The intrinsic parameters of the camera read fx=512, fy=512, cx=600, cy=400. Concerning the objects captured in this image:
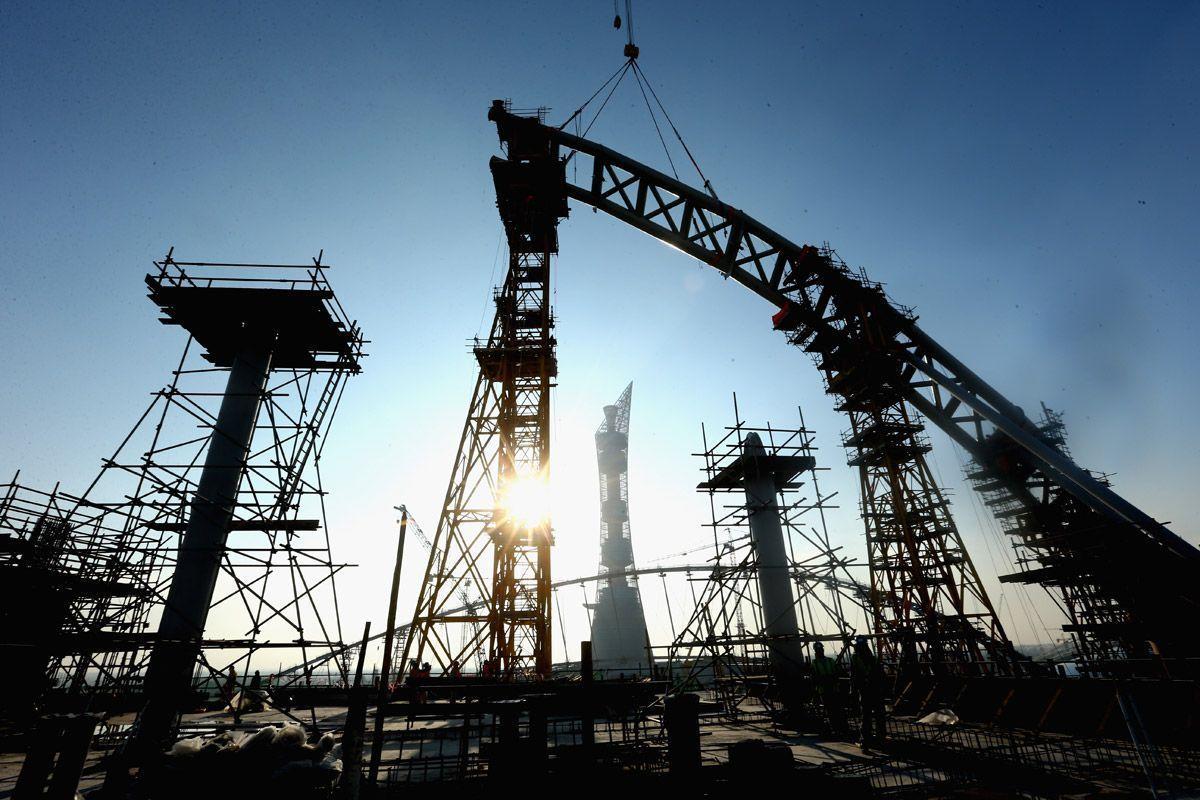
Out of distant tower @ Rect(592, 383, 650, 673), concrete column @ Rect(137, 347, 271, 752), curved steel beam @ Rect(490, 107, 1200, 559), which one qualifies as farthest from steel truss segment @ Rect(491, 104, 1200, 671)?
distant tower @ Rect(592, 383, 650, 673)

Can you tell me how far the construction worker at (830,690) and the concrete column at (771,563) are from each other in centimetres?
75

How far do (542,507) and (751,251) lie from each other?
13.3 meters

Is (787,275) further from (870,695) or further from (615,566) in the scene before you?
(615,566)

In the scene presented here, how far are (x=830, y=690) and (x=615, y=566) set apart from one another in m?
60.0

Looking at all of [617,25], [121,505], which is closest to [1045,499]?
[617,25]

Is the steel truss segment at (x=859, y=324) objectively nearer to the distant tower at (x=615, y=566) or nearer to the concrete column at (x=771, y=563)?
the concrete column at (x=771, y=563)

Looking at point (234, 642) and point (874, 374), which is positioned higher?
point (874, 374)

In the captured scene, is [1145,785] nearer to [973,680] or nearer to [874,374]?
[973,680]

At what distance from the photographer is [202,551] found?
13.4 m

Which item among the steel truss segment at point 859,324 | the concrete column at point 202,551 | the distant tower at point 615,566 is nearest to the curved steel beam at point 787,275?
the steel truss segment at point 859,324

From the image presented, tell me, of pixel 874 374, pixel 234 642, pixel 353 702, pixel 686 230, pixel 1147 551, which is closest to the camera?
pixel 353 702

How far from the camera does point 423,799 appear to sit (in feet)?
31.2

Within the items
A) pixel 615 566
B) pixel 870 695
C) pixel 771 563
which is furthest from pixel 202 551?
pixel 615 566

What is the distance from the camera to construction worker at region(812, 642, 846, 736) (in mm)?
16516
